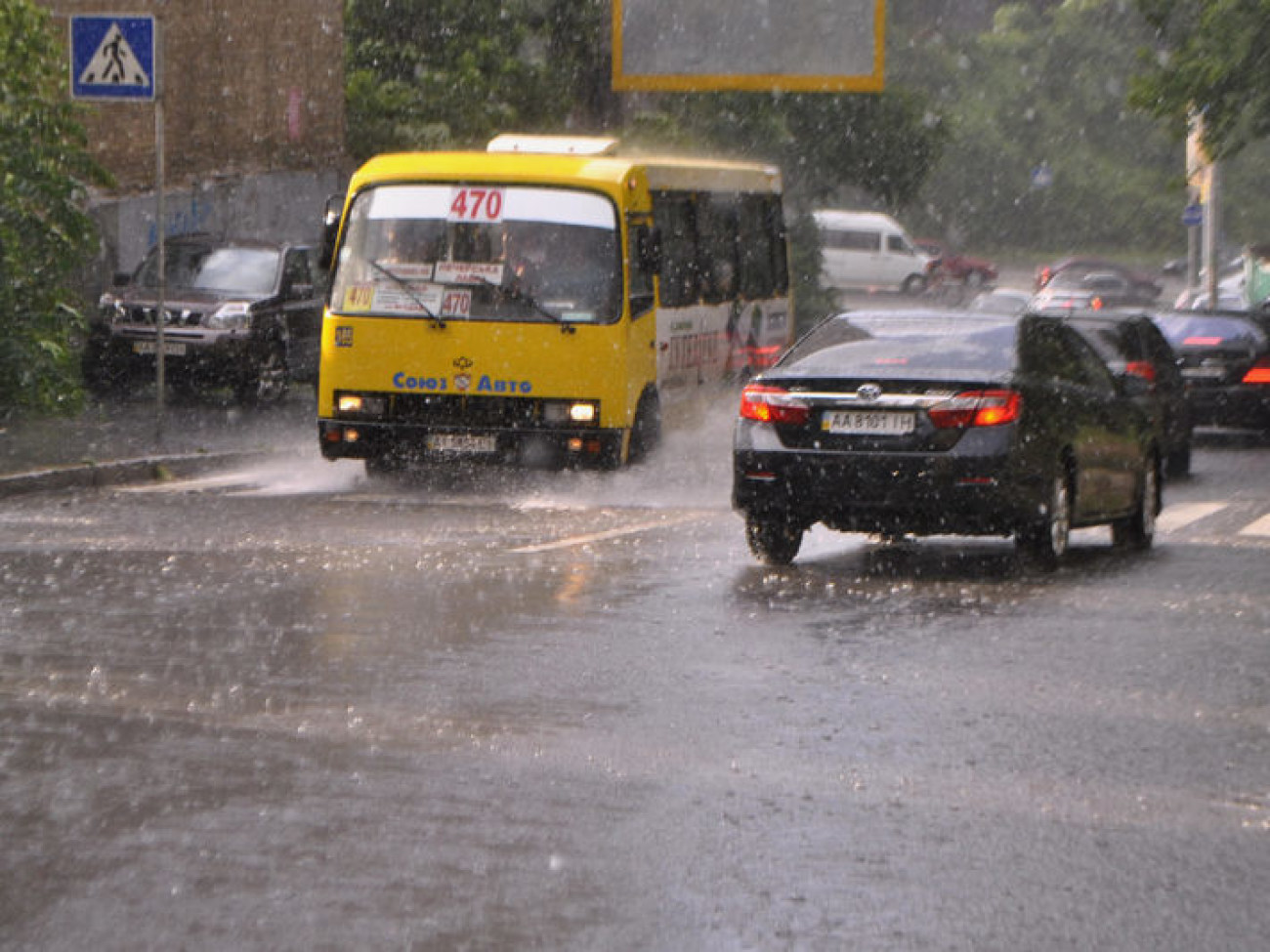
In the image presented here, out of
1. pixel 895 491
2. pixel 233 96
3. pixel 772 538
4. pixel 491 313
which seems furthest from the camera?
pixel 233 96

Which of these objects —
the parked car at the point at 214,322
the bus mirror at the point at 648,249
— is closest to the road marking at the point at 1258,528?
the bus mirror at the point at 648,249

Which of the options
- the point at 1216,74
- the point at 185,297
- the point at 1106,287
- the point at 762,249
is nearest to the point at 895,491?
the point at 762,249

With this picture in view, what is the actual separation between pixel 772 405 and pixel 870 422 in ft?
1.88

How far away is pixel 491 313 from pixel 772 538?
529cm

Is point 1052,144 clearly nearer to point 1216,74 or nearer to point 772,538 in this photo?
point 1216,74

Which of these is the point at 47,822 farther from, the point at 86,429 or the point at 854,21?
the point at 854,21

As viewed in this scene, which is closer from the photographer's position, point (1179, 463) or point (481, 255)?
point (481, 255)

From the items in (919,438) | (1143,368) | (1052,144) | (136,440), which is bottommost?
(1052,144)

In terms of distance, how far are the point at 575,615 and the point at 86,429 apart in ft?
37.6

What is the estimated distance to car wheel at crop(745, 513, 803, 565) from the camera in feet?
44.9

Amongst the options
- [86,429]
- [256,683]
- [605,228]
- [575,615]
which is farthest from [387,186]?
[256,683]

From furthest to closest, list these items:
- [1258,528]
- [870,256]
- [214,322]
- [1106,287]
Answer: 1. [870,256]
2. [1106,287]
3. [214,322]
4. [1258,528]

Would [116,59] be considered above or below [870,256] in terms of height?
above

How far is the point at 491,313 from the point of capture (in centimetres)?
1850
